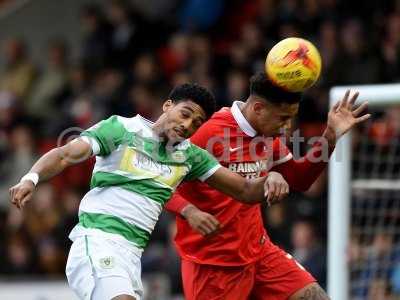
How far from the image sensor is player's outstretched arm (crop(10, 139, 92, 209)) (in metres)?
5.87

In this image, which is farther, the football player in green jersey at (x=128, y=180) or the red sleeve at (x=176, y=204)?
the red sleeve at (x=176, y=204)

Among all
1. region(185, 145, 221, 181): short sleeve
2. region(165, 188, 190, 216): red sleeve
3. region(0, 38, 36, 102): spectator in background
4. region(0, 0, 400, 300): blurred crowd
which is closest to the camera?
region(185, 145, 221, 181): short sleeve

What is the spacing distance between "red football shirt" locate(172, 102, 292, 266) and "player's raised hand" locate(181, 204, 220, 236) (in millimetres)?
471

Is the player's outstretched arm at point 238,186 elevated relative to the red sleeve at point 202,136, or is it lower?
lower

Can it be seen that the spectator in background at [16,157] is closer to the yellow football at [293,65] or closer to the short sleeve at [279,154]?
the short sleeve at [279,154]

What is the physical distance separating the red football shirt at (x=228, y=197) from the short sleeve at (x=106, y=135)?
0.78 metres

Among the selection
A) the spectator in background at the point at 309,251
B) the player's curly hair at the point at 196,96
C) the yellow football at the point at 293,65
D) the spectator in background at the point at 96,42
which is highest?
the spectator in background at the point at 96,42

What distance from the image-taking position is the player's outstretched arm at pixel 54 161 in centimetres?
587

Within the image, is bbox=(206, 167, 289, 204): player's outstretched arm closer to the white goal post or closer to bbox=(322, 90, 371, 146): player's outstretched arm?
bbox=(322, 90, 371, 146): player's outstretched arm

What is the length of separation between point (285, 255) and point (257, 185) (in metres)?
0.81

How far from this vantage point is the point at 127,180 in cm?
638

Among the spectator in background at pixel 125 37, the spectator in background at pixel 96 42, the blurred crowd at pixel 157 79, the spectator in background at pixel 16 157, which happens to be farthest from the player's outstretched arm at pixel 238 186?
the spectator in background at pixel 96 42

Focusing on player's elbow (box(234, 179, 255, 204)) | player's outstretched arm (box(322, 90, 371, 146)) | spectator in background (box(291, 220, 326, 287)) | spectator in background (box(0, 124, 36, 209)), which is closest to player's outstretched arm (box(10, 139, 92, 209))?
player's elbow (box(234, 179, 255, 204))

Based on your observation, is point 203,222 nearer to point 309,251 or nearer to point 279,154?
point 279,154
